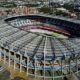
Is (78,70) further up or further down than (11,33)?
further down

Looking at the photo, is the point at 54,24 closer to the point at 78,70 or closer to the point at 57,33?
the point at 57,33

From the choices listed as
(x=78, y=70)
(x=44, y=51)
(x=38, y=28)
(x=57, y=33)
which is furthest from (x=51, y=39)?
(x=38, y=28)

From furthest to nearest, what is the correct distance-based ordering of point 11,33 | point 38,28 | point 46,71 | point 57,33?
point 38,28
point 57,33
point 11,33
point 46,71

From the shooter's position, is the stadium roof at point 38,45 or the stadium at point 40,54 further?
the stadium roof at point 38,45

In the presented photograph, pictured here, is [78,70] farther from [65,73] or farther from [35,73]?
[35,73]

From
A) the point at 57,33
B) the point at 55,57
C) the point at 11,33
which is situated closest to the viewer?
the point at 55,57

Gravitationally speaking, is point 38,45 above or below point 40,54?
above

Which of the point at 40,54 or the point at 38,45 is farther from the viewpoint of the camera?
the point at 38,45

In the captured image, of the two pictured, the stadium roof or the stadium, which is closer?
the stadium

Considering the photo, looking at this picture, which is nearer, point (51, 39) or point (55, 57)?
point (55, 57)
